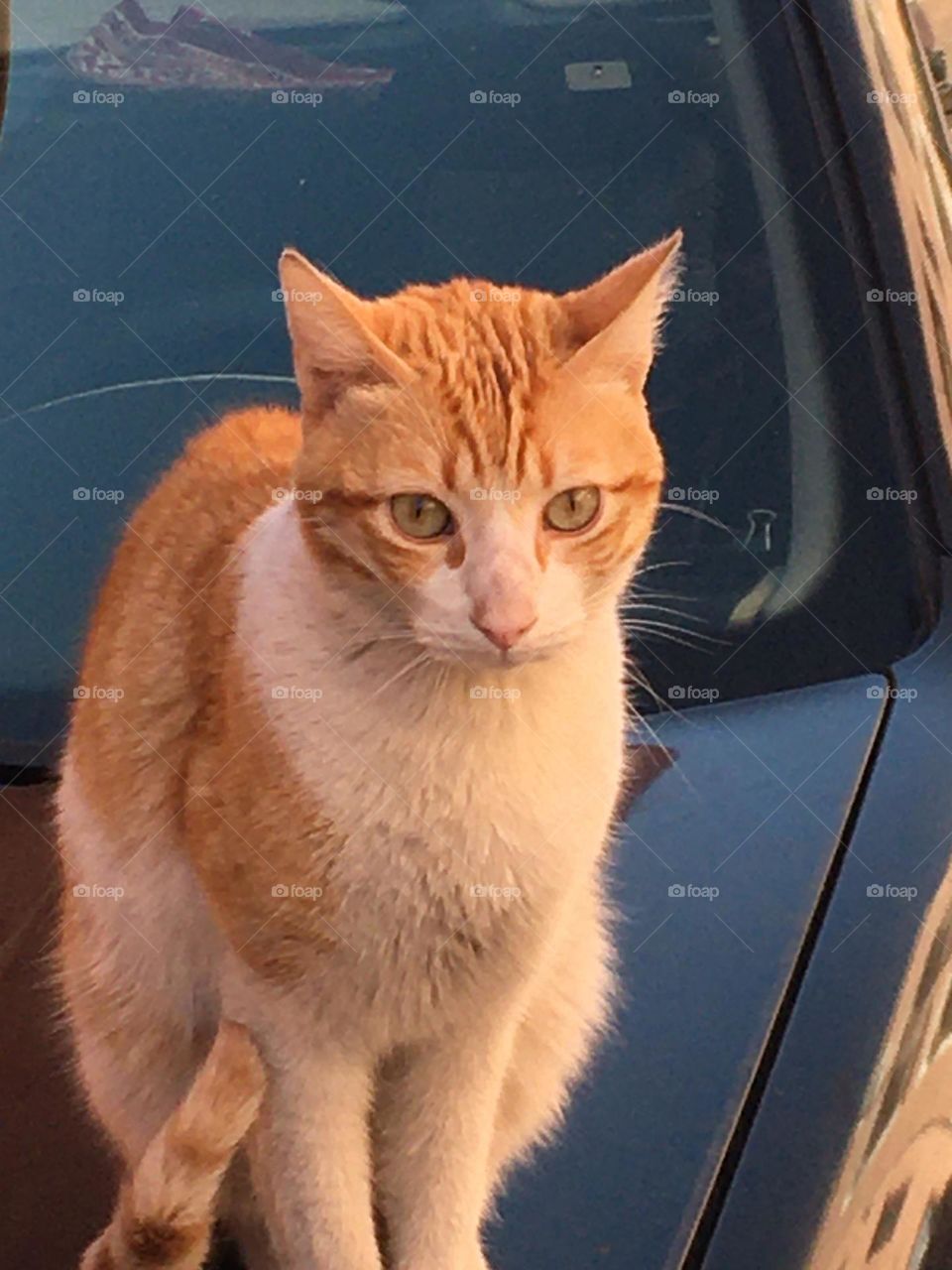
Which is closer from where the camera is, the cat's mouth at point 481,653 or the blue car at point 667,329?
the cat's mouth at point 481,653

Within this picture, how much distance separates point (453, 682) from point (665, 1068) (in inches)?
8.9

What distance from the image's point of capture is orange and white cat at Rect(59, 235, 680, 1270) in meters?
0.70

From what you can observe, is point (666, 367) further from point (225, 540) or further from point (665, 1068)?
point (665, 1068)

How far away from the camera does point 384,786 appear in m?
0.72

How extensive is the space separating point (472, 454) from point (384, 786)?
6.8 inches

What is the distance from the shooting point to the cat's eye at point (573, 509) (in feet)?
2.39

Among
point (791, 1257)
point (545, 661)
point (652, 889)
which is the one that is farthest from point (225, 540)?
point (791, 1257)

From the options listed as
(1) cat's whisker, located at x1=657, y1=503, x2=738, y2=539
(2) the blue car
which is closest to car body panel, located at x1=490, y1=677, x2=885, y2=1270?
(2) the blue car

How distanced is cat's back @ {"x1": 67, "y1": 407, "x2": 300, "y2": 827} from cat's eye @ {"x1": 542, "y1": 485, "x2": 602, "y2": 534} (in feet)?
0.51


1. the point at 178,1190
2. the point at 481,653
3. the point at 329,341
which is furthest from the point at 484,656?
the point at 178,1190

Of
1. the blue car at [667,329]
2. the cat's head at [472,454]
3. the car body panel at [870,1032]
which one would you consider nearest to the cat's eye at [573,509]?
the cat's head at [472,454]

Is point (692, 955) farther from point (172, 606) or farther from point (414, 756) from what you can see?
point (172, 606)

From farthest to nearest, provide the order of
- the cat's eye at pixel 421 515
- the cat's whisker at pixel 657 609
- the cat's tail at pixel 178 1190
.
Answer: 1. the cat's whisker at pixel 657 609
2. the cat's eye at pixel 421 515
3. the cat's tail at pixel 178 1190

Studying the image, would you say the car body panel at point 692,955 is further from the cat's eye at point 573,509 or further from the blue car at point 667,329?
the cat's eye at point 573,509
